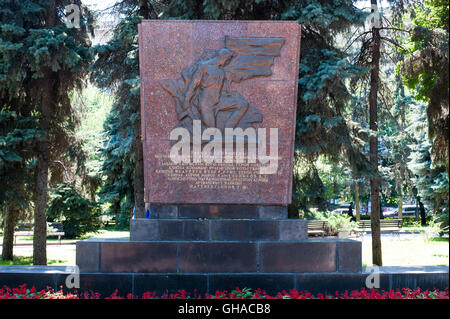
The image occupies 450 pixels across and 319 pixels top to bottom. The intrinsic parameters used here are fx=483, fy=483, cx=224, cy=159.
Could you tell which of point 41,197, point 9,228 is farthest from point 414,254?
point 9,228

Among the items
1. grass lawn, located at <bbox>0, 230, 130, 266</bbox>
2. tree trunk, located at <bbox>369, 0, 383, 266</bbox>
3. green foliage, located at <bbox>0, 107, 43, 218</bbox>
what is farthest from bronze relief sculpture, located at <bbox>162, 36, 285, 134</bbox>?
grass lawn, located at <bbox>0, 230, 130, 266</bbox>

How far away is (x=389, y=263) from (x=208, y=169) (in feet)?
22.6

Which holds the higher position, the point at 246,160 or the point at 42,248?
the point at 246,160

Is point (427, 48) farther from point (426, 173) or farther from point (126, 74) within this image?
point (426, 173)

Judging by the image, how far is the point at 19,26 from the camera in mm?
11016

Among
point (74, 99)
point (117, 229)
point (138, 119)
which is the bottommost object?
point (117, 229)

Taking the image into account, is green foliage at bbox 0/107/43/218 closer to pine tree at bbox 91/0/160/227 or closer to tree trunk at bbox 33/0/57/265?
tree trunk at bbox 33/0/57/265

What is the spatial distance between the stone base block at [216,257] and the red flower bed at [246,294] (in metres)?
0.36

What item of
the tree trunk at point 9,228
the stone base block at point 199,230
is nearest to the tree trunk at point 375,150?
the stone base block at point 199,230

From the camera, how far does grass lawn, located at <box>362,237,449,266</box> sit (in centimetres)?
1222

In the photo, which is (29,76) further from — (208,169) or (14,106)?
(208,169)

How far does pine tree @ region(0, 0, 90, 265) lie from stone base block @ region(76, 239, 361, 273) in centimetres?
511

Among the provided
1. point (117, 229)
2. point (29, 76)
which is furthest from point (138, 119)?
point (117, 229)

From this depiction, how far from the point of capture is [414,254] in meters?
14.0
